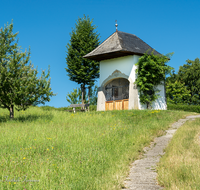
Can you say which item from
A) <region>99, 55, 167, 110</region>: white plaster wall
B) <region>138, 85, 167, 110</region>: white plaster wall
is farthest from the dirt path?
<region>138, 85, 167, 110</region>: white plaster wall

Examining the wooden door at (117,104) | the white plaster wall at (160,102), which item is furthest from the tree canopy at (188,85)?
the wooden door at (117,104)

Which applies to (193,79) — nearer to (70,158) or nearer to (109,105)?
(109,105)

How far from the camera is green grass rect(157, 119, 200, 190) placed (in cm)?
541

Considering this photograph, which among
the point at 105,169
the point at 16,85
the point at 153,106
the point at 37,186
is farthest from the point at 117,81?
the point at 37,186

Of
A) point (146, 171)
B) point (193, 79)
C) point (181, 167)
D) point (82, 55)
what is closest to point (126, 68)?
point (82, 55)

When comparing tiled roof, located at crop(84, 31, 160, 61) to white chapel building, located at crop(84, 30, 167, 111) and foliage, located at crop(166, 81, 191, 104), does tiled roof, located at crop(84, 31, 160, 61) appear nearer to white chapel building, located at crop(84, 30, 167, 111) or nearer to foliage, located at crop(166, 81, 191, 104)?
white chapel building, located at crop(84, 30, 167, 111)

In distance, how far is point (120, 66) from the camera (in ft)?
75.5

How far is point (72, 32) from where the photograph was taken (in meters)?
31.2

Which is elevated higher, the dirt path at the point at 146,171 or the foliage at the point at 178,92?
the foliage at the point at 178,92

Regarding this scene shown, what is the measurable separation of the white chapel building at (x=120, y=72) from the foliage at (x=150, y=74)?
1.72 feet

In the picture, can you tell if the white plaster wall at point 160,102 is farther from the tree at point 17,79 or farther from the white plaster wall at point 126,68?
the tree at point 17,79

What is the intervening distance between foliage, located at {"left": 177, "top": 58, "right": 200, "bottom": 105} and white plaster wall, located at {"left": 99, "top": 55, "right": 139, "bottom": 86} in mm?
22963

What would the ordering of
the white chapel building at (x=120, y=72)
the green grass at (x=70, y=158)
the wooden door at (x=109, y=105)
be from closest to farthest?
1. the green grass at (x=70, y=158)
2. the white chapel building at (x=120, y=72)
3. the wooden door at (x=109, y=105)

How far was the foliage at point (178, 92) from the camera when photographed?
135 feet
